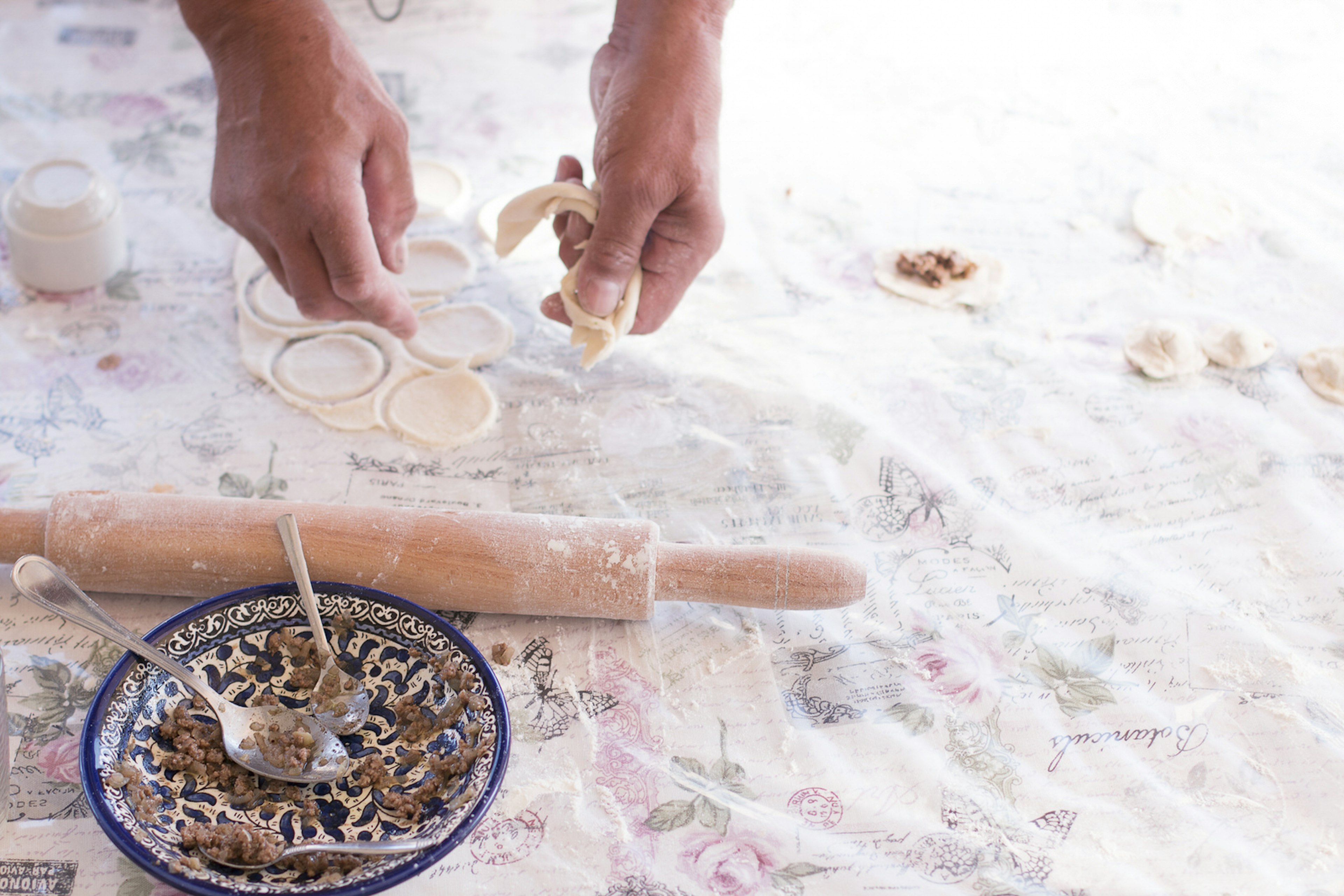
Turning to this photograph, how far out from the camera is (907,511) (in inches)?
53.2

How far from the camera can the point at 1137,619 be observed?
4.02ft

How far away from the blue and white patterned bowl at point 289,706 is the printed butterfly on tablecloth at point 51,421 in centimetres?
52

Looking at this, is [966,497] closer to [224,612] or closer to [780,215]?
[780,215]

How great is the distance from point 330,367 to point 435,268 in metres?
0.28

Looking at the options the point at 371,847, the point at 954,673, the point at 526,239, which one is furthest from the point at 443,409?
the point at 954,673

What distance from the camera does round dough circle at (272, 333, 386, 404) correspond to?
146 centimetres

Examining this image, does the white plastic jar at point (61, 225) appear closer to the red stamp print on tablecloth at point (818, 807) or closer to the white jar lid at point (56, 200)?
the white jar lid at point (56, 200)

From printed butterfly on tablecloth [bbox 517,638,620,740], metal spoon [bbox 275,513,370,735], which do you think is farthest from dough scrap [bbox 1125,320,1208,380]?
metal spoon [bbox 275,513,370,735]

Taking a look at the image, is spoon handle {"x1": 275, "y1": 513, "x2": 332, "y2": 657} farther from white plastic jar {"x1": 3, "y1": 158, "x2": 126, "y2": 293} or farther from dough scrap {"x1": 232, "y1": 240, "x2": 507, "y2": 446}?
white plastic jar {"x1": 3, "y1": 158, "x2": 126, "y2": 293}

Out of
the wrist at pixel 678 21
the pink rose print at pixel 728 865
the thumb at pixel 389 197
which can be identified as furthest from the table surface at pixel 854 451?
the wrist at pixel 678 21

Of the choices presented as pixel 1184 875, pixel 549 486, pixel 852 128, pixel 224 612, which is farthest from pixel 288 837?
pixel 852 128

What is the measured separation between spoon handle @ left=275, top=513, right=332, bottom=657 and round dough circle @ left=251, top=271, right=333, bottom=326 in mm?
502

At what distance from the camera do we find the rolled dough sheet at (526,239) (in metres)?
1.72

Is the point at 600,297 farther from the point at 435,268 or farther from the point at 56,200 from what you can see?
the point at 56,200
